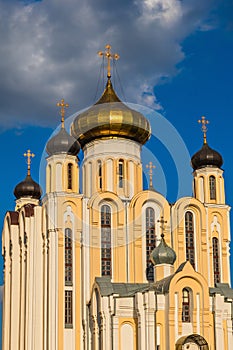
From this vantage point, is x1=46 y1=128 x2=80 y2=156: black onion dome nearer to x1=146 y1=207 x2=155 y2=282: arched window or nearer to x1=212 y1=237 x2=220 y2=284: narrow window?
x1=146 y1=207 x2=155 y2=282: arched window

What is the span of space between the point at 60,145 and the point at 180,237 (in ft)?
17.9

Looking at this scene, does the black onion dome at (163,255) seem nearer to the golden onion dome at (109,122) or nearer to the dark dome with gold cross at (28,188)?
the golden onion dome at (109,122)

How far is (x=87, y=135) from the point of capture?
30.9 meters

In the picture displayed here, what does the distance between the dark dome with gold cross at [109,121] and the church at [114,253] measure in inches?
1.6

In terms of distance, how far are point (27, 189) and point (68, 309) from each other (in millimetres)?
11044

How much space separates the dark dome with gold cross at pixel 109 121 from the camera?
100 feet

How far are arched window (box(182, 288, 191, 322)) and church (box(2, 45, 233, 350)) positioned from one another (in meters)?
0.03

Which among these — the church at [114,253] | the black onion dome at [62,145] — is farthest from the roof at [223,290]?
the black onion dome at [62,145]

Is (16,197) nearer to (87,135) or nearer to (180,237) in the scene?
(87,135)

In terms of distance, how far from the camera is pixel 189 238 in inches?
1146

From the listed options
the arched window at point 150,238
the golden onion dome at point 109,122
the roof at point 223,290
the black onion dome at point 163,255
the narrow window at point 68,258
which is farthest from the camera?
the golden onion dome at point 109,122

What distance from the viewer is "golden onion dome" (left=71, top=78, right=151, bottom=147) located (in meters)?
30.6

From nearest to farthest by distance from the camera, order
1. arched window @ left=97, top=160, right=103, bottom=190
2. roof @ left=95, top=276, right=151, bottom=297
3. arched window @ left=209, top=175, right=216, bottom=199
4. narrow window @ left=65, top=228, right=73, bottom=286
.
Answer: roof @ left=95, top=276, right=151, bottom=297 < narrow window @ left=65, top=228, right=73, bottom=286 < arched window @ left=97, top=160, right=103, bottom=190 < arched window @ left=209, top=175, right=216, bottom=199

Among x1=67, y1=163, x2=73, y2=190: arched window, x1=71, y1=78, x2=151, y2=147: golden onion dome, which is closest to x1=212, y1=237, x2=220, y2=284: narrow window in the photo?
x1=71, y1=78, x2=151, y2=147: golden onion dome
